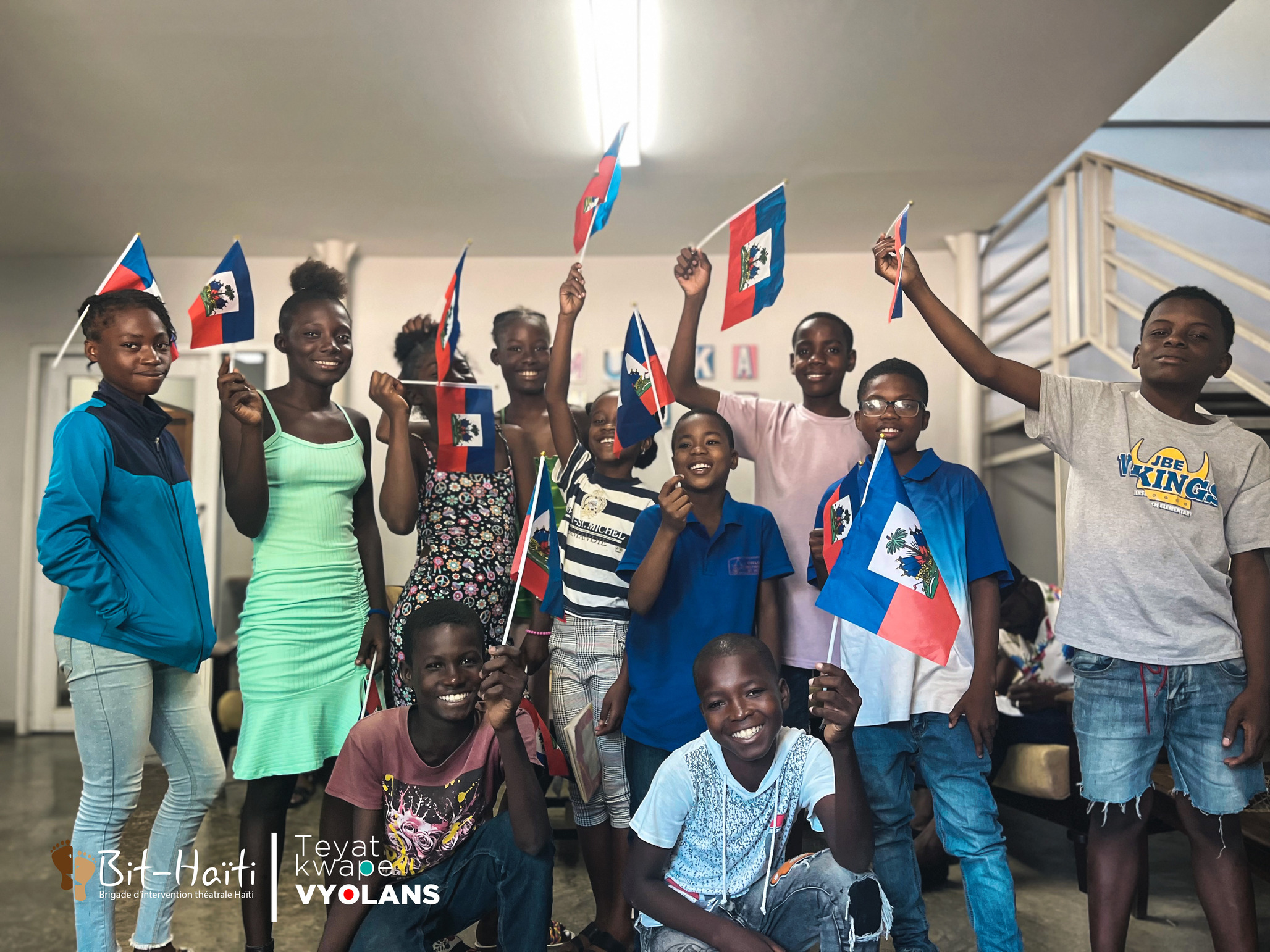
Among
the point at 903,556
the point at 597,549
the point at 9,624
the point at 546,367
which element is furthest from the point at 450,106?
the point at 9,624

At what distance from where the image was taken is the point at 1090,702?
77.7 inches

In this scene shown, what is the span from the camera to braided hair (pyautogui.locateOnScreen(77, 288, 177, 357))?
6.64 ft

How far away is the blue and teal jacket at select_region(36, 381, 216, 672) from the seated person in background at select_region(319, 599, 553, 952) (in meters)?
0.46

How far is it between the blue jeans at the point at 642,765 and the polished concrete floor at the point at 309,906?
2.07ft

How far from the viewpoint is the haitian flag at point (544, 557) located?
2.20m

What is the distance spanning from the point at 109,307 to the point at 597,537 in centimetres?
120

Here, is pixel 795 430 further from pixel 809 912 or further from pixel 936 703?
pixel 809 912

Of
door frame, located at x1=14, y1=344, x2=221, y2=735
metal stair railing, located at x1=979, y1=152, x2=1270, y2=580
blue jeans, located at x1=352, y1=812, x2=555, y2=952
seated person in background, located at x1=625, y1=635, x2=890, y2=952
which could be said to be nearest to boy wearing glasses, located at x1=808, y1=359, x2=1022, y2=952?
seated person in background, located at x1=625, y1=635, x2=890, y2=952

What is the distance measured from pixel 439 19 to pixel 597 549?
1808 mm

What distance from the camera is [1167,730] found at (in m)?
1.96

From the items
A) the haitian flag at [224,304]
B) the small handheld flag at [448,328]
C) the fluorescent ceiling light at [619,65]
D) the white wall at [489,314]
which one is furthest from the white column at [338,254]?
the small handheld flag at [448,328]

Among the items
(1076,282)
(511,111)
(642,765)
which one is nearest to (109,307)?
(642,765)

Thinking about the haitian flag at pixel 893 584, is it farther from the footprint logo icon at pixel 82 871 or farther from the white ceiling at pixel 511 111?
the white ceiling at pixel 511 111

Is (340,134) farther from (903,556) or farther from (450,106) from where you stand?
(903,556)
